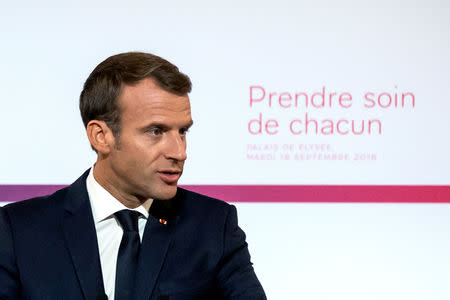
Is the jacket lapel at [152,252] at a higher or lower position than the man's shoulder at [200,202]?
lower

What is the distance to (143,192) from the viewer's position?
6.49ft

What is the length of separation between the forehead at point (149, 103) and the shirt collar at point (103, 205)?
232mm

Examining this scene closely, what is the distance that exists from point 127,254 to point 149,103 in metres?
0.41

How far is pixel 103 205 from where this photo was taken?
2.04 metres

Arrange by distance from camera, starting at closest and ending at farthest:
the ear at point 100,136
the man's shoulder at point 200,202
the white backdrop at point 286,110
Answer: the ear at point 100,136
the man's shoulder at point 200,202
the white backdrop at point 286,110

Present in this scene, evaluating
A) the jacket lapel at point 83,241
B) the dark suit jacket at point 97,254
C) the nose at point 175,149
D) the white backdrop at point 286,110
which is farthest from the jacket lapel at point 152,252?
the white backdrop at point 286,110

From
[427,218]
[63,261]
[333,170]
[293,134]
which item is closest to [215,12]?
[293,134]

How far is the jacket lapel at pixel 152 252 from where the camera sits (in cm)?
193

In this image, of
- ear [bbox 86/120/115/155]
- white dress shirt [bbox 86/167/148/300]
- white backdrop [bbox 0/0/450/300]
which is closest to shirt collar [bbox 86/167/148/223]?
white dress shirt [bbox 86/167/148/300]

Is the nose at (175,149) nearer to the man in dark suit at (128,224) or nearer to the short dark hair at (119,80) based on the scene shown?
the man in dark suit at (128,224)

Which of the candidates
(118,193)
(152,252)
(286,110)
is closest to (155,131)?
(118,193)

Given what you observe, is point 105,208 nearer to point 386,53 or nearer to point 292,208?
point 292,208

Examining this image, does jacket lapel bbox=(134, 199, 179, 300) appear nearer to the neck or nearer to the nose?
the neck

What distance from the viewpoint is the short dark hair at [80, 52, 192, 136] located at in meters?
1.95
